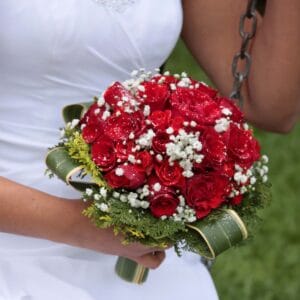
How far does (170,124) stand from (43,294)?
0.54 metres

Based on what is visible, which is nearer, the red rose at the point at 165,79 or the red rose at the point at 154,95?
the red rose at the point at 154,95

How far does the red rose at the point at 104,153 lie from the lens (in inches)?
83.6

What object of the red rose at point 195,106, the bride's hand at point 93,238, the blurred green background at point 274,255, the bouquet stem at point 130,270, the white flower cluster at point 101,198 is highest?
the red rose at point 195,106

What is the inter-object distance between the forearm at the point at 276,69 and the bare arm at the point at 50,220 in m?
0.65

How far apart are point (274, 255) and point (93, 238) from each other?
9.82 ft

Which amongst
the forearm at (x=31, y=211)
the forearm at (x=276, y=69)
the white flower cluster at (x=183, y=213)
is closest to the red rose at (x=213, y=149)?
the white flower cluster at (x=183, y=213)

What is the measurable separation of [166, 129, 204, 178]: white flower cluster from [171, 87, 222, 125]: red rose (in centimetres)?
7

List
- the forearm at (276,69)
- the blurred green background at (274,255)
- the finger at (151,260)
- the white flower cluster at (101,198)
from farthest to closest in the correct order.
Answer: the blurred green background at (274,255)
the forearm at (276,69)
the finger at (151,260)
the white flower cluster at (101,198)

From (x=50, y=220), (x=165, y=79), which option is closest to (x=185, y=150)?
(x=165, y=79)

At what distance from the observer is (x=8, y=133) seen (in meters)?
2.45

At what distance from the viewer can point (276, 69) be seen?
8.64 ft

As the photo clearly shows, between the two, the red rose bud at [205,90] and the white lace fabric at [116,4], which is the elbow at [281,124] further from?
the white lace fabric at [116,4]

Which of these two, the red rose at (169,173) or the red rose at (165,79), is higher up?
the red rose at (165,79)

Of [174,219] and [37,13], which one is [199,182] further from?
[37,13]
